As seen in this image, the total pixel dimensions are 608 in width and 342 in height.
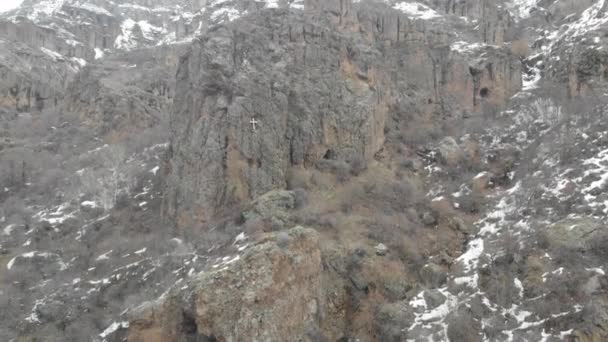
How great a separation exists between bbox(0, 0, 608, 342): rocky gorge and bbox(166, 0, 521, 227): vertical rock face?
0.10 m

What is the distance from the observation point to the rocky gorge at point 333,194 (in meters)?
16.1

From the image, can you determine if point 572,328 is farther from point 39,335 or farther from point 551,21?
point 551,21

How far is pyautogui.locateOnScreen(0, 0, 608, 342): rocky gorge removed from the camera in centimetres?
1609

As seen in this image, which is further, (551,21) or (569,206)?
(551,21)

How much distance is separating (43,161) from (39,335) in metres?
19.5

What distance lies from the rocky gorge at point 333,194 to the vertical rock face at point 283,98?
10cm

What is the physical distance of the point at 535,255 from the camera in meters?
17.0

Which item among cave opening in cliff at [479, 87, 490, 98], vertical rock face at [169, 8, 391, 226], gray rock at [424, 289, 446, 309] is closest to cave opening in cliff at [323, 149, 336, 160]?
vertical rock face at [169, 8, 391, 226]

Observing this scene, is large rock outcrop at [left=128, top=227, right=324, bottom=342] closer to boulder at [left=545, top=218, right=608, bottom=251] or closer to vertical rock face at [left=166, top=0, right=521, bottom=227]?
vertical rock face at [left=166, top=0, right=521, bottom=227]

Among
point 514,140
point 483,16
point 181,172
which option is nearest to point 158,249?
point 181,172

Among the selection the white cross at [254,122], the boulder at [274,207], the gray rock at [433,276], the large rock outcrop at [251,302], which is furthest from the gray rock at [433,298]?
the white cross at [254,122]

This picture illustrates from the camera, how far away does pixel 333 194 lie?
75.7ft

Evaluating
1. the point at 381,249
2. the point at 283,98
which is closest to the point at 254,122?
the point at 283,98

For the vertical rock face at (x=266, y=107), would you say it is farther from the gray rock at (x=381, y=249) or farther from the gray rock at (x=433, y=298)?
the gray rock at (x=433, y=298)
